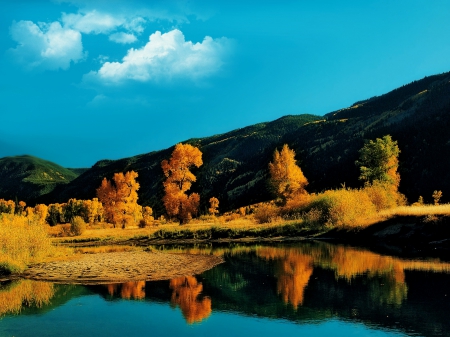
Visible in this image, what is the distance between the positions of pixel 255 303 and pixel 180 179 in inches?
1450

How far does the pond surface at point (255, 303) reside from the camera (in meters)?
12.3

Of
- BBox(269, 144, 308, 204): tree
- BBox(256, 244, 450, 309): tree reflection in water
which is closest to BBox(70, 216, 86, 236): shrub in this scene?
BBox(269, 144, 308, 204): tree

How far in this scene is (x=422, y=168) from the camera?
346 ft

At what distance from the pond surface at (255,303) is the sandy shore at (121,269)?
1.17m

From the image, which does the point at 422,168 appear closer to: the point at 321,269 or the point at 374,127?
the point at 374,127

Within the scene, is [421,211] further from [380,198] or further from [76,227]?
[76,227]

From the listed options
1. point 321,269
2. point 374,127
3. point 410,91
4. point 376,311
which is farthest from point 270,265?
point 410,91

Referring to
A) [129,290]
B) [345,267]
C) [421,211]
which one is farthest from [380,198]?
[129,290]

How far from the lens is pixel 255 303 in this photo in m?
15.2

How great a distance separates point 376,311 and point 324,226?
27.5m

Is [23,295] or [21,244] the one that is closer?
[23,295]

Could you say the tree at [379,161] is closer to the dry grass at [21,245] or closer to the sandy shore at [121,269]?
the sandy shore at [121,269]

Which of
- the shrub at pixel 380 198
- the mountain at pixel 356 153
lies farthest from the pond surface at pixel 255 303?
the mountain at pixel 356 153

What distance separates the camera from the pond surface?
1231 centimetres
